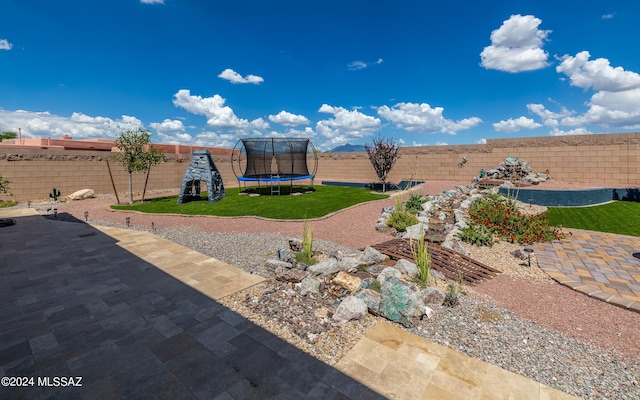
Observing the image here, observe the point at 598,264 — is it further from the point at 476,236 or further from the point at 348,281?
the point at 348,281

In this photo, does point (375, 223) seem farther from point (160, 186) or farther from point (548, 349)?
point (160, 186)

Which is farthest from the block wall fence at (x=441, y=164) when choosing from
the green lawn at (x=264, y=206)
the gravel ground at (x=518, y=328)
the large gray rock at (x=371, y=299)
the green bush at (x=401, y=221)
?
the large gray rock at (x=371, y=299)

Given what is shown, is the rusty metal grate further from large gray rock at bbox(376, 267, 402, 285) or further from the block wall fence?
the block wall fence

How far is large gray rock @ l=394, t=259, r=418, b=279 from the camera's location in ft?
19.3

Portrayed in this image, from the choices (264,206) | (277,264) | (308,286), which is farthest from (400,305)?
(264,206)

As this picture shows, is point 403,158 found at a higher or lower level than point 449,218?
higher

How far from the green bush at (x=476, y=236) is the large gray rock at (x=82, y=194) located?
787 inches

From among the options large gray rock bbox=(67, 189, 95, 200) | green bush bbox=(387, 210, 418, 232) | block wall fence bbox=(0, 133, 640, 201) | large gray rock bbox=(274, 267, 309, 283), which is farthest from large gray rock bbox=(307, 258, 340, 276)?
large gray rock bbox=(67, 189, 95, 200)

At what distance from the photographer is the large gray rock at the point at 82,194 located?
52.7 feet

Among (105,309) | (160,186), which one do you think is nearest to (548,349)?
(105,309)

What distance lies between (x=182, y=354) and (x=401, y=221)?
810 cm

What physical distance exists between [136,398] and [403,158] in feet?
73.7

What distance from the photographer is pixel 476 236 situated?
8.17 m

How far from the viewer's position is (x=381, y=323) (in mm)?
4137
